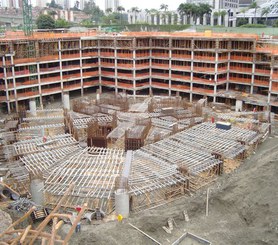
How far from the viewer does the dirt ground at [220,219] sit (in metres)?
22.1

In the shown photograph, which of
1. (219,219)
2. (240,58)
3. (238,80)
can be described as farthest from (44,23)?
(219,219)

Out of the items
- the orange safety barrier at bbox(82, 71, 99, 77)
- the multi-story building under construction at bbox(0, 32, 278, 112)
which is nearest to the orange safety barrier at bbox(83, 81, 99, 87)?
the multi-story building under construction at bbox(0, 32, 278, 112)

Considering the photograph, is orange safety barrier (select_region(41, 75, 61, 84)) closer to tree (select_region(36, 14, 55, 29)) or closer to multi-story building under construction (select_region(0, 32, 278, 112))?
multi-story building under construction (select_region(0, 32, 278, 112))

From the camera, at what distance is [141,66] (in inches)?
2552

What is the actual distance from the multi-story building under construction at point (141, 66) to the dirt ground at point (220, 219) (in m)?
26.8

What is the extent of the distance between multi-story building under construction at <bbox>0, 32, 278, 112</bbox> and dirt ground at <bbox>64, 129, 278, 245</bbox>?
1056 inches

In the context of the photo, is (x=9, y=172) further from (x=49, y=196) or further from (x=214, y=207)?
(x=214, y=207)

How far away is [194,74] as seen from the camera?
61.8 m

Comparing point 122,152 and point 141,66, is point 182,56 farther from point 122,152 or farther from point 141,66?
point 122,152

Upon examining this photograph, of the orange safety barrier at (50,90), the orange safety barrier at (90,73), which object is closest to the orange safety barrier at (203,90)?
the orange safety barrier at (90,73)

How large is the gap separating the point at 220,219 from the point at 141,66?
44.0m

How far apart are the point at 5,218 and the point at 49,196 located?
6.80m

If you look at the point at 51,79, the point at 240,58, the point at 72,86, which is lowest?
the point at 72,86

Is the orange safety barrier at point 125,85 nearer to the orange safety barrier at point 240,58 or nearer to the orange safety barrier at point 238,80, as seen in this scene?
the orange safety barrier at point 238,80
